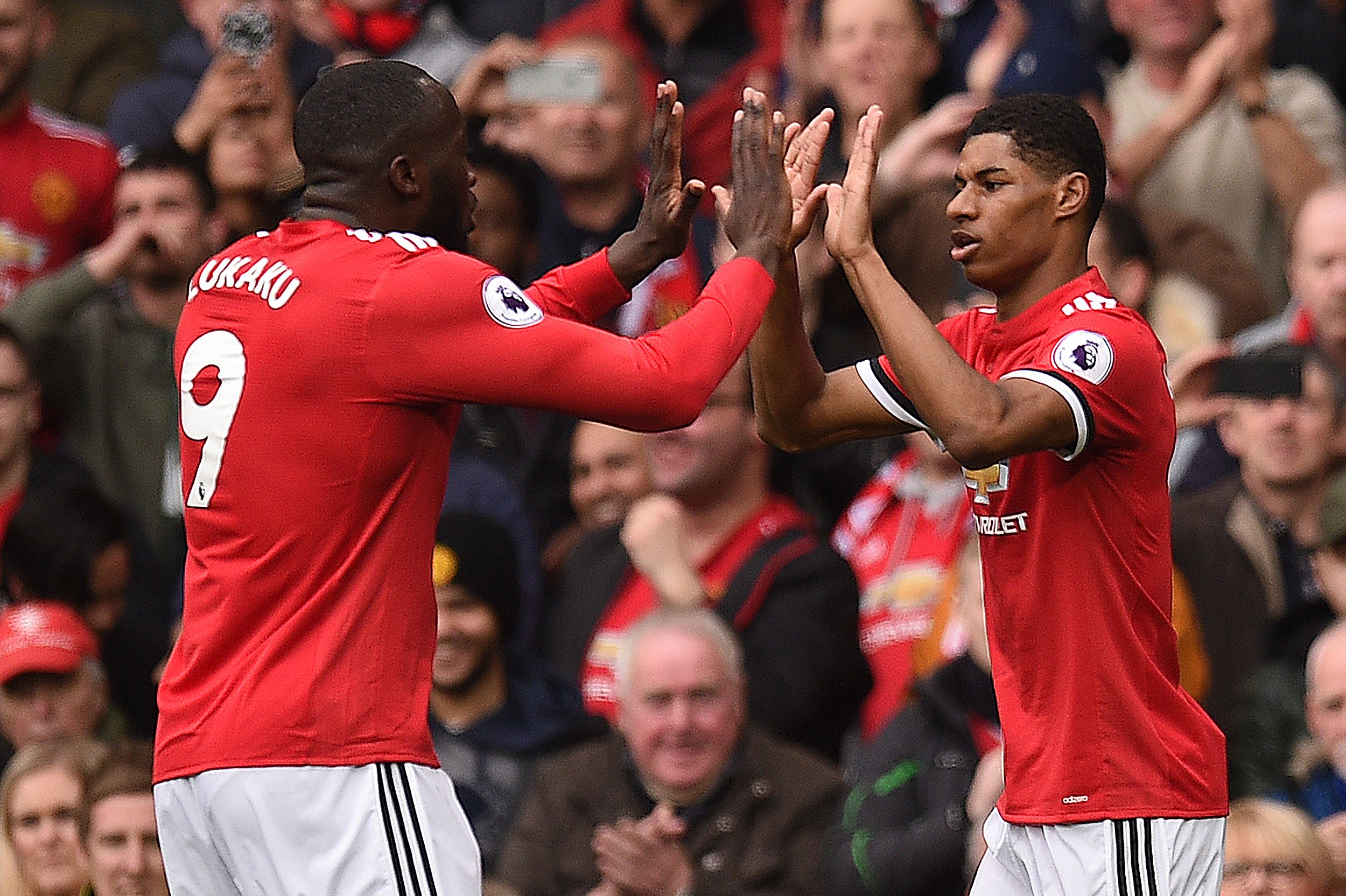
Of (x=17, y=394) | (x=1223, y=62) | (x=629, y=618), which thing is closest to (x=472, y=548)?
(x=629, y=618)

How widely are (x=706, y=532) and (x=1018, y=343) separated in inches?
110

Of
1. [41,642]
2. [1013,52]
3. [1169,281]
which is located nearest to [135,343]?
[41,642]

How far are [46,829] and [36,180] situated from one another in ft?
9.61

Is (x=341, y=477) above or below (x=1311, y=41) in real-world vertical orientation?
below

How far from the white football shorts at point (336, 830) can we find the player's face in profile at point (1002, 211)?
4.66 ft

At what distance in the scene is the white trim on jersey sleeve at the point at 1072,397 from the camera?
4.17 metres

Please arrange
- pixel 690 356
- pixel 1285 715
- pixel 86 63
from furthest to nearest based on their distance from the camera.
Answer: pixel 86 63
pixel 1285 715
pixel 690 356

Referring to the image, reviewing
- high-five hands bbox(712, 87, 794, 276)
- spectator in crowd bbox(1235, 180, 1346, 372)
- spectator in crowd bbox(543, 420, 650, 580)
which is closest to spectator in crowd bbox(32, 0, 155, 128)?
spectator in crowd bbox(543, 420, 650, 580)

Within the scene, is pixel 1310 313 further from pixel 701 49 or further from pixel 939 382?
pixel 939 382

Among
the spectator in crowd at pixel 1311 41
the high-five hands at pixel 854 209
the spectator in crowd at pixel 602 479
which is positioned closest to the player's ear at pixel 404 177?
the high-five hands at pixel 854 209

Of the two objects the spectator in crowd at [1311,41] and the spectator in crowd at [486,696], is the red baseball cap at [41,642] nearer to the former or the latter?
the spectator in crowd at [486,696]

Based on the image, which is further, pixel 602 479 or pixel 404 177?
pixel 602 479

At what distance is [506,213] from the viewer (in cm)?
793

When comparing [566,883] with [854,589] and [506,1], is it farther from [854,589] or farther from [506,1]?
[506,1]
